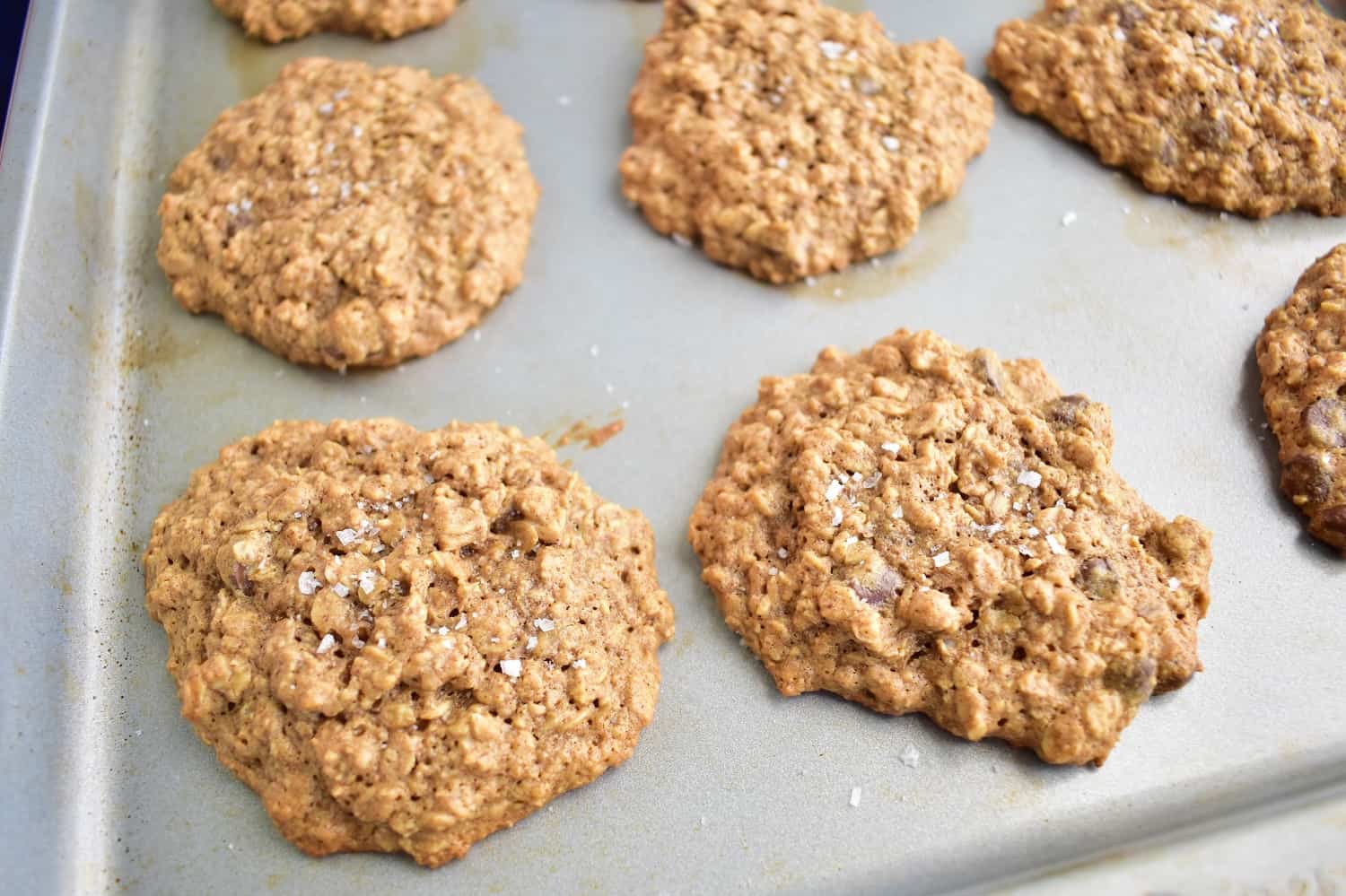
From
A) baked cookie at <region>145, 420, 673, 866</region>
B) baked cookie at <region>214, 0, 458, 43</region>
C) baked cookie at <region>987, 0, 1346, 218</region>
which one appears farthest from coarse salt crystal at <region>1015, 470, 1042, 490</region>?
baked cookie at <region>214, 0, 458, 43</region>

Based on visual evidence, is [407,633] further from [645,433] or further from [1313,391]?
[1313,391]

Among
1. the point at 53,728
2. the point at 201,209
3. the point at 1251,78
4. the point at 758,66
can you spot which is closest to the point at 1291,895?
the point at 1251,78

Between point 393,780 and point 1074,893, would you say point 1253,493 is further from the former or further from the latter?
point 393,780

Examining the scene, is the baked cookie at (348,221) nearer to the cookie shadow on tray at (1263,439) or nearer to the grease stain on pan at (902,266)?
the grease stain on pan at (902,266)

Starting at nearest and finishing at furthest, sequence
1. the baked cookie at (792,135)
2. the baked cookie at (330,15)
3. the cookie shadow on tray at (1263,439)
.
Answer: the cookie shadow on tray at (1263,439), the baked cookie at (792,135), the baked cookie at (330,15)

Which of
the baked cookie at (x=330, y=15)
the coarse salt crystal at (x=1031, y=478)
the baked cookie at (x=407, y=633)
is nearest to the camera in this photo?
the baked cookie at (x=407, y=633)

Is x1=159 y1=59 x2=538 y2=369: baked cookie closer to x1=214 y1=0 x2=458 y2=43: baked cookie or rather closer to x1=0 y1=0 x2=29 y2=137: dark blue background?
x1=214 y1=0 x2=458 y2=43: baked cookie

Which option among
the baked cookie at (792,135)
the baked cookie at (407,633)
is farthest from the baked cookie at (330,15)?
the baked cookie at (407,633)
